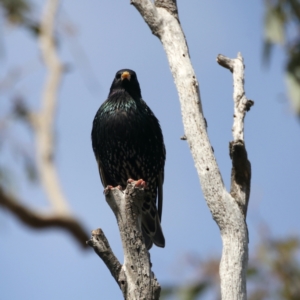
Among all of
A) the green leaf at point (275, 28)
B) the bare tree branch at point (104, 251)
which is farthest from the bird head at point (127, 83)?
the bare tree branch at point (104, 251)

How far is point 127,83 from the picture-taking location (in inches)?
326

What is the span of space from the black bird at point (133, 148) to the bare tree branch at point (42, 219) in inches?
59.4

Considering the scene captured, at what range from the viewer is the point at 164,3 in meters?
6.48

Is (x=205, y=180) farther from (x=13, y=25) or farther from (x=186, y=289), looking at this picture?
(x=13, y=25)

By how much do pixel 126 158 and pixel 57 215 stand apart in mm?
1761

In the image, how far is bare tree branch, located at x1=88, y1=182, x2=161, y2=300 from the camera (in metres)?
4.79

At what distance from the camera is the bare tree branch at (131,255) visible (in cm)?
479

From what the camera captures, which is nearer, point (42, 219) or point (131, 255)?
point (131, 255)

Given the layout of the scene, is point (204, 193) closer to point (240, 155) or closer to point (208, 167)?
point (208, 167)

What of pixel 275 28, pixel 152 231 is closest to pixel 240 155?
pixel 152 231

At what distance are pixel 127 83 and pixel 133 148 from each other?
2.90 feet

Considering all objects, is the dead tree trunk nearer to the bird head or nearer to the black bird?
the black bird

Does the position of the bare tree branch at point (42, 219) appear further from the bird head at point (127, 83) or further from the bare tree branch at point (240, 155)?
the bird head at point (127, 83)

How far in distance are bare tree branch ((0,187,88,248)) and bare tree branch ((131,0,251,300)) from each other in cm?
136
